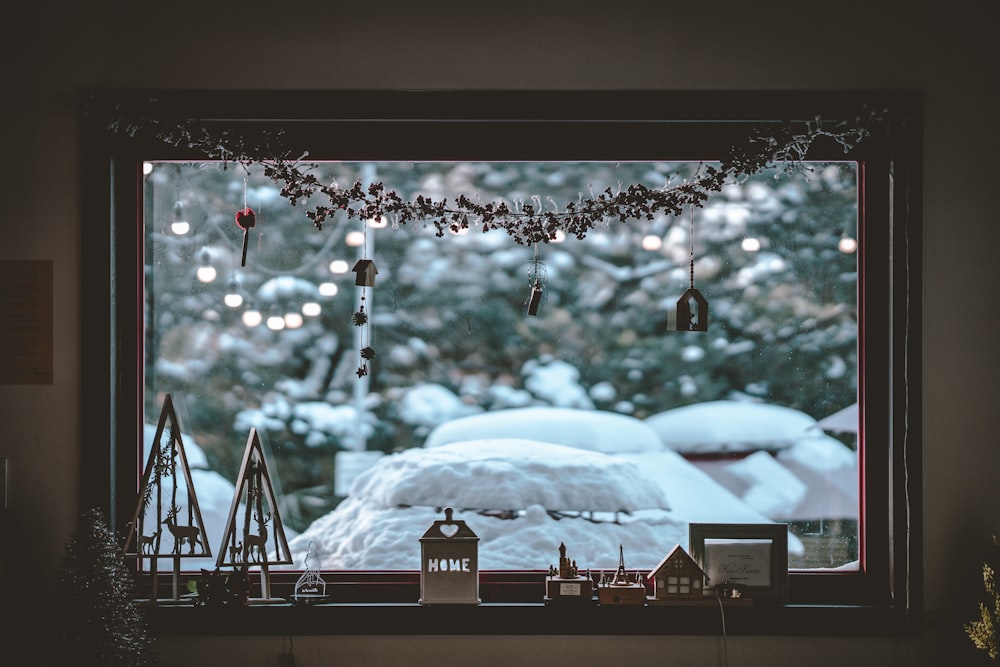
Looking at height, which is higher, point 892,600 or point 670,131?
point 670,131

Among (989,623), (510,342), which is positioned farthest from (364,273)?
(989,623)

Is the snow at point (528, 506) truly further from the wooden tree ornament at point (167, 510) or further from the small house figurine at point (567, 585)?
the wooden tree ornament at point (167, 510)

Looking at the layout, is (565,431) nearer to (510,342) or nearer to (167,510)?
(510,342)

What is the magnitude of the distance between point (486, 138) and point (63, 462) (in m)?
1.57

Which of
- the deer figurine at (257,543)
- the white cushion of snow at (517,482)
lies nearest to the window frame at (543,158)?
the deer figurine at (257,543)

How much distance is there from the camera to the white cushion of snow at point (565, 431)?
288 cm

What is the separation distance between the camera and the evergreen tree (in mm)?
2400

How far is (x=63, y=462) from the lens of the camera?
2764 millimetres

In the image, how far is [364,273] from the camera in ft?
8.98

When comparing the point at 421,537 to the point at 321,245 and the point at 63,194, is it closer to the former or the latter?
the point at 321,245

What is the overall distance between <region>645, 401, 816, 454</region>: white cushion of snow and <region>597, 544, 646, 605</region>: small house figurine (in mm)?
402

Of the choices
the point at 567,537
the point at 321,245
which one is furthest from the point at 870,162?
the point at 321,245

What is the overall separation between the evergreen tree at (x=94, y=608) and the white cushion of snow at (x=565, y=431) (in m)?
0.93

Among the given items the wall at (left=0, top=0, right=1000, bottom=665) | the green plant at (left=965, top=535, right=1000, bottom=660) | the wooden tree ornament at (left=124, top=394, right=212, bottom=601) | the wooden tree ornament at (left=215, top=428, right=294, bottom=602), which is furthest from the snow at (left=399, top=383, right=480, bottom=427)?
the green plant at (left=965, top=535, right=1000, bottom=660)
